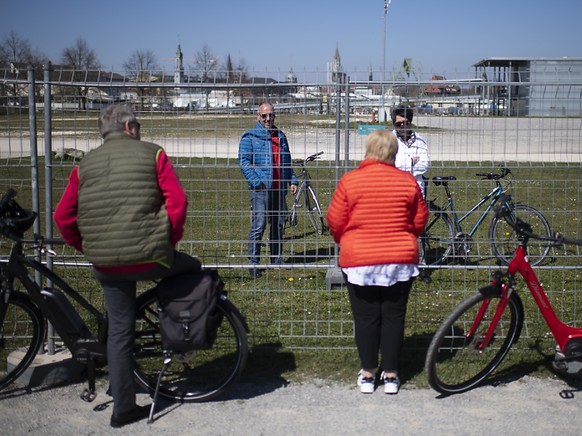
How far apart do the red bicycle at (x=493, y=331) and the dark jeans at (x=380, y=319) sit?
259 mm

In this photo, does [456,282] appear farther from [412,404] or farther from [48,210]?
[48,210]

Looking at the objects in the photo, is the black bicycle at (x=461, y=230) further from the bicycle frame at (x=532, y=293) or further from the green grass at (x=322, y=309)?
the bicycle frame at (x=532, y=293)

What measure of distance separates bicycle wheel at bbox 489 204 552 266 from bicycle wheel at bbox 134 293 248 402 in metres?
3.48

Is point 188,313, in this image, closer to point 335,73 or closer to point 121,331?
point 121,331

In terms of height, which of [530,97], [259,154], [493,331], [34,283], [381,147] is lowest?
[493,331]

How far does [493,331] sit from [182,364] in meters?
2.15

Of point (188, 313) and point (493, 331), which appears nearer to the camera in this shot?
point (188, 313)

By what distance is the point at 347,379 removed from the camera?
517cm

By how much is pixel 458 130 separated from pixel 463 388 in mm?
2585

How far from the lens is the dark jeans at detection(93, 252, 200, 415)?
437 centimetres

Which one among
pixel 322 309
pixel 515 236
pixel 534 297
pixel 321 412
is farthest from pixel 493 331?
pixel 515 236

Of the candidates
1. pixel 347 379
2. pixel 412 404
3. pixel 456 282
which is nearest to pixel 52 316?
pixel 347 379

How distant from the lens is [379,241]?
4629 mm

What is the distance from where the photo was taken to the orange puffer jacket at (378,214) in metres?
4.62
